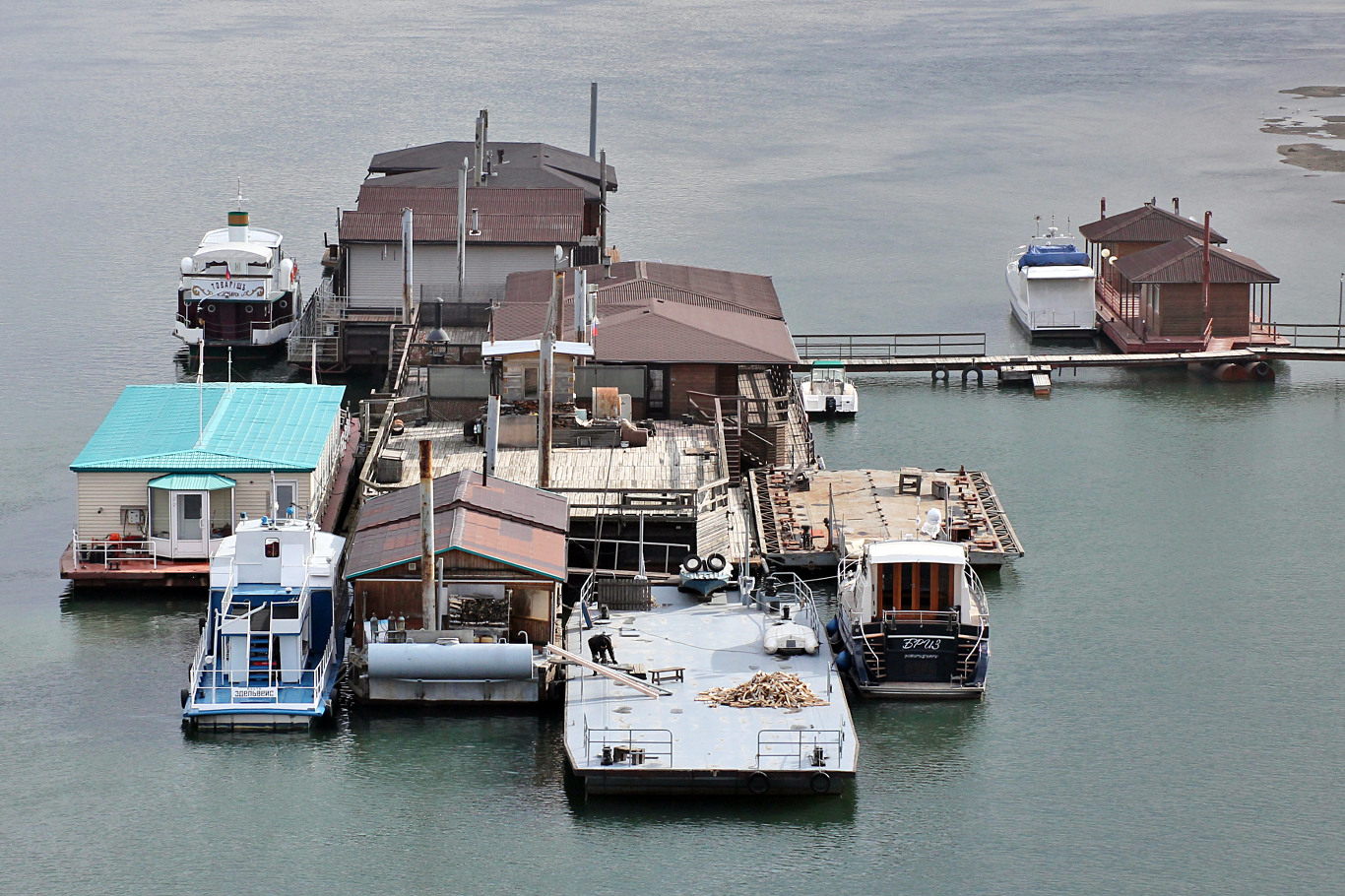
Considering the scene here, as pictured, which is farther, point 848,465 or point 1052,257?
point 1052,257

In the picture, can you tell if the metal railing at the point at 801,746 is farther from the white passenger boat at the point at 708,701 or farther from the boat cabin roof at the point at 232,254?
the boat cabin roof at the point at 232,254

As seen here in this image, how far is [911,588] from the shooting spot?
1667 inches

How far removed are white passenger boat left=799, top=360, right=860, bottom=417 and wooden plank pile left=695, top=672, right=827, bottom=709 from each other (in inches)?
1124

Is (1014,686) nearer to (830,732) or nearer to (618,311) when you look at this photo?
(830,732)

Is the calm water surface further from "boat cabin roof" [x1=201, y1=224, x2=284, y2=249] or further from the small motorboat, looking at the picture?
the small motorboat

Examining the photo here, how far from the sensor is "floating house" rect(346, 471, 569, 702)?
132 feet

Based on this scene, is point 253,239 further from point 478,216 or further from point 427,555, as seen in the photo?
point 427,555

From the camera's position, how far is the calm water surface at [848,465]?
36.3 meters

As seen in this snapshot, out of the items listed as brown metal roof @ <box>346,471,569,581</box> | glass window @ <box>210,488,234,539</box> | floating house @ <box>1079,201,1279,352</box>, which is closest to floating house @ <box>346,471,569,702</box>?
brown metal roof @ <box>346,471,569,581</box>

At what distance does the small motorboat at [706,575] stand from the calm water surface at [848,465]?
6.02 metres

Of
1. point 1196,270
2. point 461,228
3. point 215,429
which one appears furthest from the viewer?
point 1196,270

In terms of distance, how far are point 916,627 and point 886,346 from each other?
36279 millimetres

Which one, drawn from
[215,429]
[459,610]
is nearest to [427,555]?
[459,610]

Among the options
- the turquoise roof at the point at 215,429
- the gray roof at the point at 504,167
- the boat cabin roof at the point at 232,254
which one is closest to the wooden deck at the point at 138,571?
the turquoise roof at the point at 215,429
